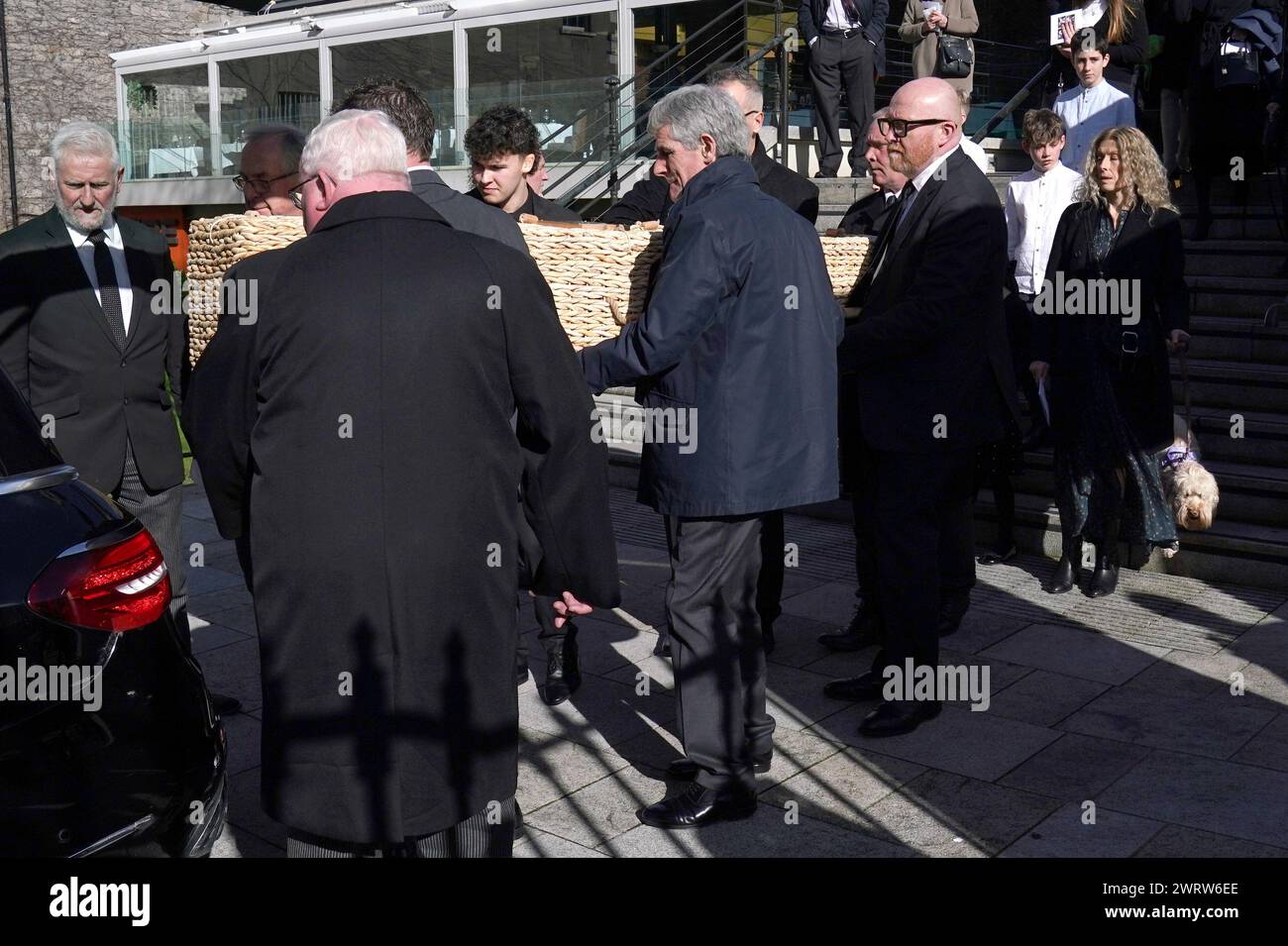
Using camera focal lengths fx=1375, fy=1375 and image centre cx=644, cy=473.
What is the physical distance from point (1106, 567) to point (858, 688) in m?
1.96

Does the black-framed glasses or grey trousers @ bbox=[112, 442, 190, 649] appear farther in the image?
grey trousers @ bbox=[112, 442, 190, 649]

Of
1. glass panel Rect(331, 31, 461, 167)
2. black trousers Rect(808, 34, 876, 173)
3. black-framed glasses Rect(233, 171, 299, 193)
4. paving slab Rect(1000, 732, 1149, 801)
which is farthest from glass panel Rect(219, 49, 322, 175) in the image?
paving slab Rect(1000, 732, 1149, 801)

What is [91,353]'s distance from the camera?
4.53 meters

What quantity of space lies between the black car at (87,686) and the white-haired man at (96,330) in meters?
1.14

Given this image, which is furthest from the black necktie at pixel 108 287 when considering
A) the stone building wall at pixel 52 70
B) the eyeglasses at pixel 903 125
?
the stone building wall at pixel 52 70

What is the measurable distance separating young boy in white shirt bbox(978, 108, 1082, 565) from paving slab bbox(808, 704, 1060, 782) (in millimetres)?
2281

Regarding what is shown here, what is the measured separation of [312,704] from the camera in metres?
2.68

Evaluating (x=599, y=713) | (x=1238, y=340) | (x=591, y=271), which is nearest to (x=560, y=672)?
(x=599, y=713)

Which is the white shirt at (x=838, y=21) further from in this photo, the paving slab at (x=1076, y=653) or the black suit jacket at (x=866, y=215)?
the paving slab at (x=1076, y=653)

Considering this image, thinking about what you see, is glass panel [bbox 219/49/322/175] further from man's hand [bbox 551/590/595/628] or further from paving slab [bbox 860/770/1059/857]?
man's hand [bbox 551/590/595/628]

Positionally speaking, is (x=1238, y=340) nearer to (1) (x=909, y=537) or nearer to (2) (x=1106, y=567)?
(2) (x=1106, y=567)

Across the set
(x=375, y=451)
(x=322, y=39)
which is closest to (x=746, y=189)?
(x=375, y=451)

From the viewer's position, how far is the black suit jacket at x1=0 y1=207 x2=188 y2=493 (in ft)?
14.5

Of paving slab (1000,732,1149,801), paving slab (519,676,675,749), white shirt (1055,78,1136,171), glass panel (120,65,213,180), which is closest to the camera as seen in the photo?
paving slab (1000,732,1149,801)
